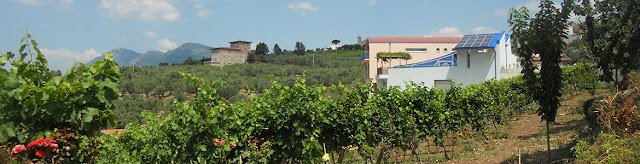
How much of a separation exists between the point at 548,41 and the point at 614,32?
5.75 m

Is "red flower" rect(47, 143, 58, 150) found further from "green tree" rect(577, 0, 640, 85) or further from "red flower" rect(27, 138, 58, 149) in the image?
"green tree" rect(577, 0, 640, 85)

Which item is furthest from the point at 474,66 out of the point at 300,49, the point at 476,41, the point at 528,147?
the point at 300,49

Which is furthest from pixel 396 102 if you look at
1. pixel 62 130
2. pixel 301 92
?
pixel 62 130

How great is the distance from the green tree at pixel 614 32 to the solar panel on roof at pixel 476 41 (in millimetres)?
9404

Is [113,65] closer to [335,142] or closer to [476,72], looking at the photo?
[335,142]

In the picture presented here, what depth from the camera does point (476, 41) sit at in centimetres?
2302

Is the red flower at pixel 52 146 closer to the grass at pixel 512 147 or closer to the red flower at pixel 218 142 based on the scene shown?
the red flower at pixel 218 142

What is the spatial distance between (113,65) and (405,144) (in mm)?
4898

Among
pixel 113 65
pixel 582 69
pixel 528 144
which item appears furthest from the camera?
pixel 582 69

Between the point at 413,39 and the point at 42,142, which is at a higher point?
the point at 413,39

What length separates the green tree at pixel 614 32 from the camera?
986 centimetres

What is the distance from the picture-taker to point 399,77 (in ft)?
81.9

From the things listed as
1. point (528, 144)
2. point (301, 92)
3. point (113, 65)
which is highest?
point (113, 65)

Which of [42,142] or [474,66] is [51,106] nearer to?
[42,142]
